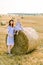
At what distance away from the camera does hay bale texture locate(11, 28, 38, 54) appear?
1188cm

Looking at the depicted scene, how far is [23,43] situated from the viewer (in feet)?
39.4

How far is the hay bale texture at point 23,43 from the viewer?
39.0ft

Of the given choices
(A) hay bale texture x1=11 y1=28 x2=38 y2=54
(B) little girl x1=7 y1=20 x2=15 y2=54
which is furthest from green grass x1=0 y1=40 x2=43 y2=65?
(B) little girl x1=7 y1=20 x2=15 y2=54

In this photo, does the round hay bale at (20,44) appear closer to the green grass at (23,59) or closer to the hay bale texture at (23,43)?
the hay bale texture at (23,43)

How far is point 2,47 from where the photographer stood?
1389 cm

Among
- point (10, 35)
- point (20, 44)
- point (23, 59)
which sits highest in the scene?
point (10, 35)

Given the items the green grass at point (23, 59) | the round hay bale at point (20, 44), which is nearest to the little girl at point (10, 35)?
the round hay bale at point (20, 44)

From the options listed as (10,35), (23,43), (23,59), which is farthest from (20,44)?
(23,59)

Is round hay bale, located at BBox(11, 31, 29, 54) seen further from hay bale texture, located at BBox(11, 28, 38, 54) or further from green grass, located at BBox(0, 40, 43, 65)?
green grass, located at BBox(0, 40, 43, 65)

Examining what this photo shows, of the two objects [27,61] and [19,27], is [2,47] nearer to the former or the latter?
[19,27]

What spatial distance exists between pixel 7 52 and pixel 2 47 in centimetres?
148

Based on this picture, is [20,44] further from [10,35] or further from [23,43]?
[10,35]

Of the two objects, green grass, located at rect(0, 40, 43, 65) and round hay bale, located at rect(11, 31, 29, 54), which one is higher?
round hay bale, located at rect(11, 31, 29, 54)

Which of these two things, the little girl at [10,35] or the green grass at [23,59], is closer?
the green grass at [23,59]
